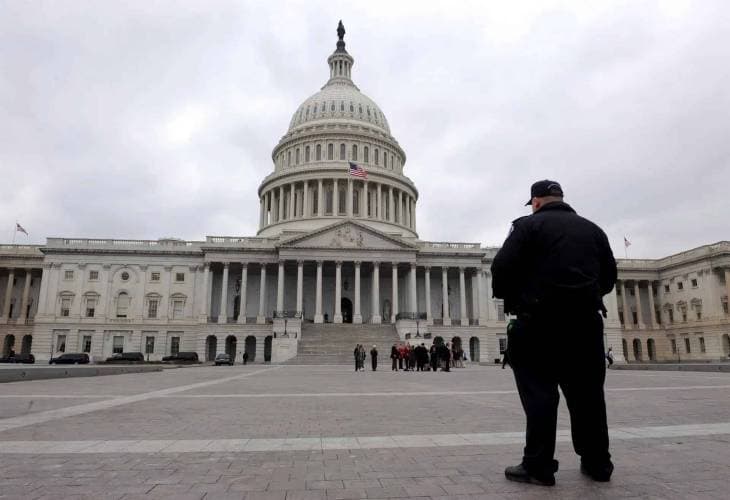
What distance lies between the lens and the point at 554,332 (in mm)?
4801

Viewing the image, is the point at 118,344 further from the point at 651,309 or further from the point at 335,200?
the point at 651,309

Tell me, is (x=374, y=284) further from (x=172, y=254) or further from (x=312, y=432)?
(x=312, y=432)

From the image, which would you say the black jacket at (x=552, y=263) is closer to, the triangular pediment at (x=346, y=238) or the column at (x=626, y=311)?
the triangular pediment at (x=346, y=238)

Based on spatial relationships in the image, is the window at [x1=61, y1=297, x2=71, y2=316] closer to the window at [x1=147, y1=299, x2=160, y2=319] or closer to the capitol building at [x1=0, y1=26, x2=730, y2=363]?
the capitol building at [x1=0, y1=26, x2=730, y2=363]

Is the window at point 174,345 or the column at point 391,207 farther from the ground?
the column at point 391,207

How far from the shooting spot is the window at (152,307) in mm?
68375

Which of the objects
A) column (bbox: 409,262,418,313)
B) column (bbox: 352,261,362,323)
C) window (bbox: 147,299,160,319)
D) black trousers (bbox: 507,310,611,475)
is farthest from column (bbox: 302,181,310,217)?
black trousers (bbox: 507,310,611,475)

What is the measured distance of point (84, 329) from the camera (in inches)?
2633

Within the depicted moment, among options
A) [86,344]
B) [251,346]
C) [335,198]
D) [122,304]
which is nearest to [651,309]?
[335,198]

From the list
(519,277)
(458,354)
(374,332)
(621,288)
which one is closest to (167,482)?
(519,277)

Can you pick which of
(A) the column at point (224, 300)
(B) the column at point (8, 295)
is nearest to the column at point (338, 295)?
(A) the column at point (224, 300)

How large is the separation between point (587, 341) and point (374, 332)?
54.5 metres

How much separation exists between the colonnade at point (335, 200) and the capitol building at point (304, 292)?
17.1 inches

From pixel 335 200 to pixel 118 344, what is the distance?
35570 mm
